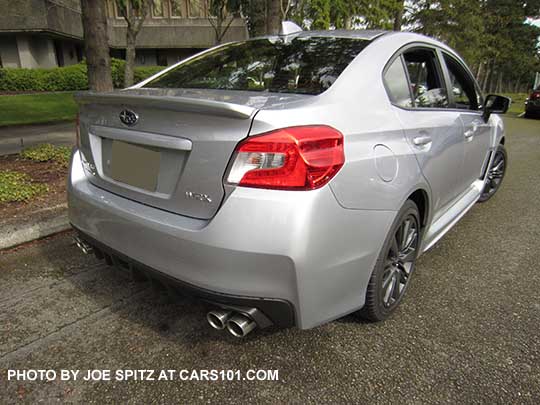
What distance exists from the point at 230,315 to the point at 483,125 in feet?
9.43

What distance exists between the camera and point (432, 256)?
10.1ft

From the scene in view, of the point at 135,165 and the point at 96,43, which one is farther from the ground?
the point at 96,43

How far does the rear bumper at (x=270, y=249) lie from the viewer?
144 cm

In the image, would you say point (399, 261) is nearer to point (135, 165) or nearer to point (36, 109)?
point (135, 165)

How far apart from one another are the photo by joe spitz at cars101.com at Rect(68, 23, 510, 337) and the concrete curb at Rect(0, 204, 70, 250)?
51.6 inches

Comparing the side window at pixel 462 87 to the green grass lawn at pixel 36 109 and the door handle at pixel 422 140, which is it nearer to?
the door handle at pixel 422 140

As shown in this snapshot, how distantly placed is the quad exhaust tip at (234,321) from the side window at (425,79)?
63.5 inches

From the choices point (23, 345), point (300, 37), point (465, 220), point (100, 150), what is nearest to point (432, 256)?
point (465, 220)

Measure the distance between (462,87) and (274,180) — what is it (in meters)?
2.58

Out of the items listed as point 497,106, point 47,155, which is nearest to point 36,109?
point 47,155

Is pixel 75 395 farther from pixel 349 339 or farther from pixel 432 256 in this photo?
pixel 432 256

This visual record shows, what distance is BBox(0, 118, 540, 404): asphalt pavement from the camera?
170 cm

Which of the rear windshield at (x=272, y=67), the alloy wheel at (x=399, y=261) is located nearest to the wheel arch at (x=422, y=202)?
the alloy wheel at (x=399, y=261)

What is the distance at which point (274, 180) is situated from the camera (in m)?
1.46
